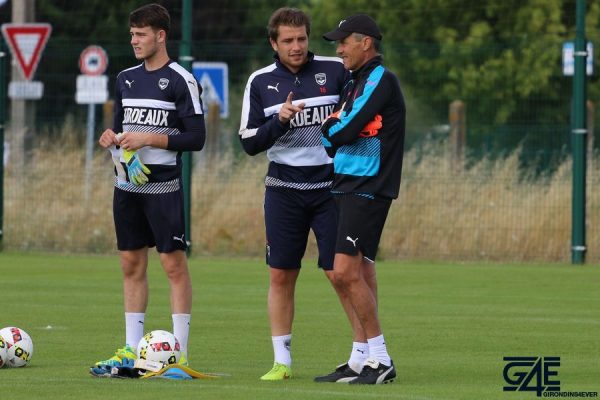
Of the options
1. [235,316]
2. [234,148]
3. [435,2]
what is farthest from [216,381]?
[435,2]

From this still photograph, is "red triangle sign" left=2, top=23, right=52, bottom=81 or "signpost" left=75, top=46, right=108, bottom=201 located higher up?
"red triangle sign" left=2, top=23, right=52, bottom=81

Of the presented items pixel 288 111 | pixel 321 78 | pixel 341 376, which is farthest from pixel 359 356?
pixel 321 78

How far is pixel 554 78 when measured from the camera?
23.6 metres

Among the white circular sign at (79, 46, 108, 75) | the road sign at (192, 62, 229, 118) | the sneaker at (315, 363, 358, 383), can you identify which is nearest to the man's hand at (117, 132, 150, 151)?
the sneaker at (315, 363, 358, 383)

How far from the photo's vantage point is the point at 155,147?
398 inches

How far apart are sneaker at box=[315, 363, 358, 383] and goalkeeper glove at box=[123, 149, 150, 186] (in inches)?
66.8

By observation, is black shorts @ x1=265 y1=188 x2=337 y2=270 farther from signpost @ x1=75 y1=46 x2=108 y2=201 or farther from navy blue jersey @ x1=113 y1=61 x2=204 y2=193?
signpost @ x1=75 y1=46 x2=108 y2=201

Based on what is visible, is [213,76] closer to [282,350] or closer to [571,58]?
[571,58]

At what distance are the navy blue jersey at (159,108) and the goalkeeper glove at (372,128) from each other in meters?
1.25

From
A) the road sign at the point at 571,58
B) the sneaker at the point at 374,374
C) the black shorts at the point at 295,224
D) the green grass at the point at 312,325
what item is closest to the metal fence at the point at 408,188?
the road sign at the point at 571,58

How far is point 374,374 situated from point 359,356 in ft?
0.86

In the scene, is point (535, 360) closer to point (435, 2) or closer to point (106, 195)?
point (106, 195)

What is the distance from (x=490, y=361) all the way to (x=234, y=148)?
1261 centimetres

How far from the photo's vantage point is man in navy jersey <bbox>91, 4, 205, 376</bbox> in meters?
10.1
